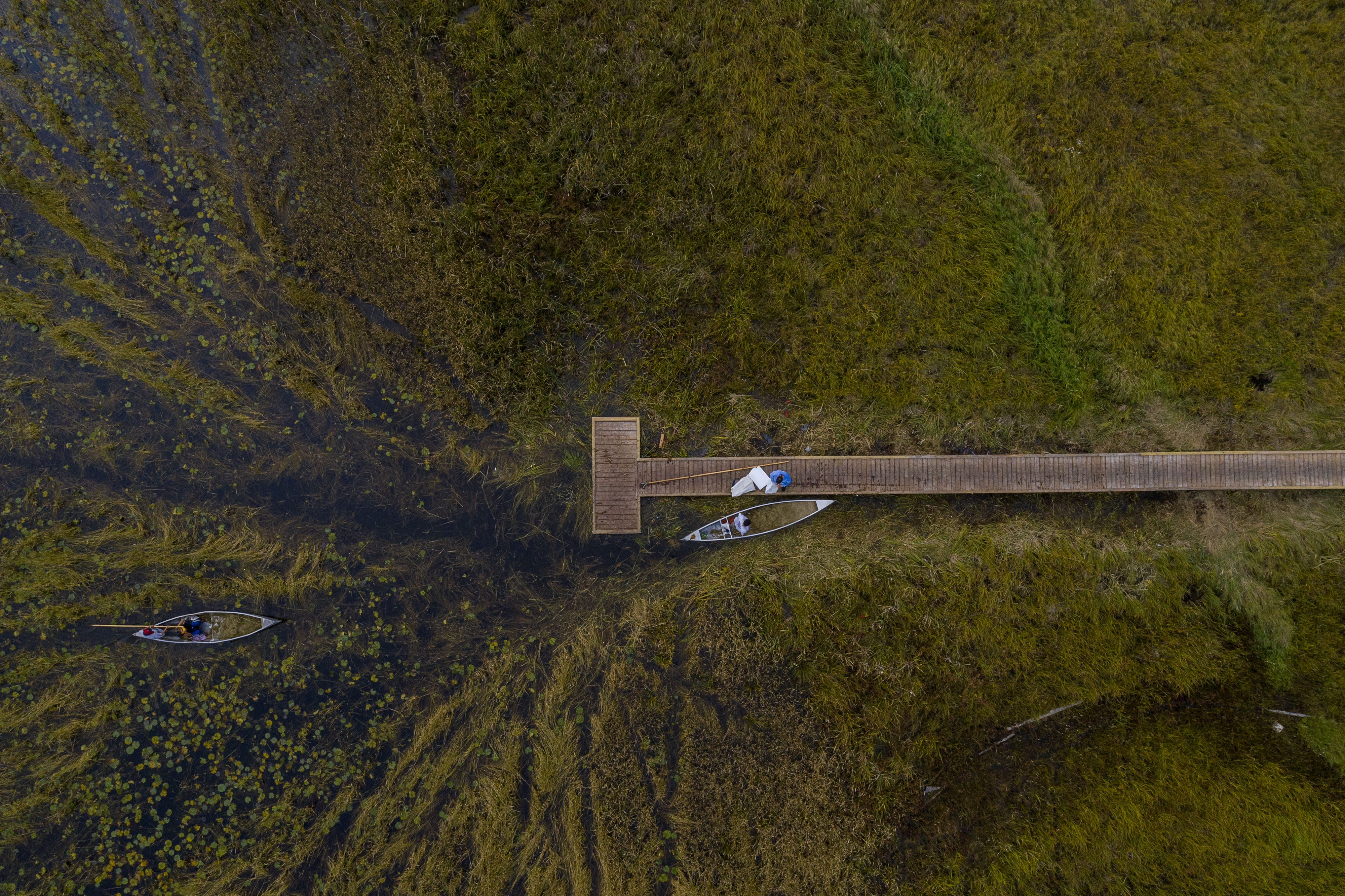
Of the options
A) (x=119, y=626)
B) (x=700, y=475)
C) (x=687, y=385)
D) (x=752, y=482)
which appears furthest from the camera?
(x=687, y=385)

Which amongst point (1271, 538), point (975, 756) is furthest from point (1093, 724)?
point (1271, 538)

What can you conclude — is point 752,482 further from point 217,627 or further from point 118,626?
point 118,626

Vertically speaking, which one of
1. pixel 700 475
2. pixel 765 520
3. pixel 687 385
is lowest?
pixel 765 520

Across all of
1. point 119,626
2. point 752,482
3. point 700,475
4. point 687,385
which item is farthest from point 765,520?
point 119,626

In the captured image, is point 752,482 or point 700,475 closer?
point 752,482

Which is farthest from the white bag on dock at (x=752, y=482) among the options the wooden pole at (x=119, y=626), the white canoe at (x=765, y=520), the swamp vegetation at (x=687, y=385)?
the wooden pole at (x=119, y=626)

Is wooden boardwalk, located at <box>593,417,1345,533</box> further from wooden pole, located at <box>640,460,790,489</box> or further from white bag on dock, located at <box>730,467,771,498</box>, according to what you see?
white bag on dock, located at <box>730,467,771,498</box>
